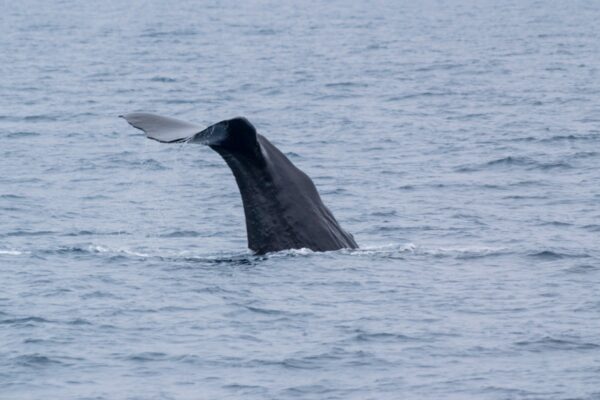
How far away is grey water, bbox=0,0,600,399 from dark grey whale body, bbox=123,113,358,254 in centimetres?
30

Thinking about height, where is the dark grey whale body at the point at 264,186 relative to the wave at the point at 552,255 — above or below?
above

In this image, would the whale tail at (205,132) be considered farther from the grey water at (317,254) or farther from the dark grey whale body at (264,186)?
the grey water at (317,254)

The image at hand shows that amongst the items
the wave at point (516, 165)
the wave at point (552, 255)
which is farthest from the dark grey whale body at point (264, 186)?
the wave at point (516, 165)

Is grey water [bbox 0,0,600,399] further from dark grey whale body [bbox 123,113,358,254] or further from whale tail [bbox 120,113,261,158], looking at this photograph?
whale tail [bbox 120,113,261,158]

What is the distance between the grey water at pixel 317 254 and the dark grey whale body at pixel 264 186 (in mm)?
303

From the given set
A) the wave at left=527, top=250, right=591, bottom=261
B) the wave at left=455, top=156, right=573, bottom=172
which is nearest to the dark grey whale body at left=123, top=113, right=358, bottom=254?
the wave at left=527, top=250, right=591, bottom=261

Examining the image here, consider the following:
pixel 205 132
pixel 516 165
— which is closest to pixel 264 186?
pixel 205 132

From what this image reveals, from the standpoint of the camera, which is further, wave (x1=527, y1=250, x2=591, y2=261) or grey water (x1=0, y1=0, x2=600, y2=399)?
wave (x1=527, y1=250, x2=591, y2=261)

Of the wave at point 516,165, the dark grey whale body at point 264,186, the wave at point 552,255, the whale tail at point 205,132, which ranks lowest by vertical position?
the wave at point 516,165

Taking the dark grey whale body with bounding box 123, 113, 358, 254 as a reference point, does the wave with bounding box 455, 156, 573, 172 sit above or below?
below

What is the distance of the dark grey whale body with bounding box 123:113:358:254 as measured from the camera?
46.2ft

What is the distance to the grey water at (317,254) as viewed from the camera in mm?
12781

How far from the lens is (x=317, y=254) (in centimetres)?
1547

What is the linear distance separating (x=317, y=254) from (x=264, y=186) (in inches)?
46.0
